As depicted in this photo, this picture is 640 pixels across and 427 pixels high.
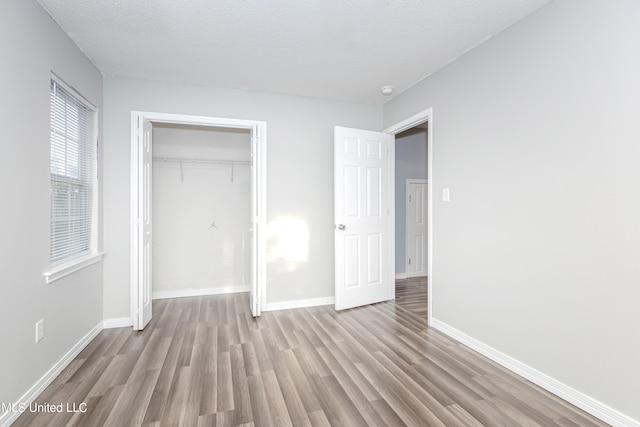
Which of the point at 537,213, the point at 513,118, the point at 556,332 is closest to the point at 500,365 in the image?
the point at 556,332

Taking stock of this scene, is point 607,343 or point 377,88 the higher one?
point 377,88

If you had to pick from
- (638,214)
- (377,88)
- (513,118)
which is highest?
(377,88)

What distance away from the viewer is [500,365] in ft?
7.79

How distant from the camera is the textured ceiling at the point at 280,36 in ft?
7.00

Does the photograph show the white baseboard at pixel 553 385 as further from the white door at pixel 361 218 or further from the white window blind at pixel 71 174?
the white window blind at pixel 71 174

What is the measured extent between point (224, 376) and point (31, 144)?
1982mm

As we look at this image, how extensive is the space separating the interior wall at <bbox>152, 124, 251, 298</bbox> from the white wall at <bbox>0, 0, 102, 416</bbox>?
5.76 feet

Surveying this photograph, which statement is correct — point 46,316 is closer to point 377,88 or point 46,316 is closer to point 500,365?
point 500,365

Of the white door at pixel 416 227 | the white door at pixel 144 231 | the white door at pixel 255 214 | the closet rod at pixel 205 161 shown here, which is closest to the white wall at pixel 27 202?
the white door at pixel 144 231

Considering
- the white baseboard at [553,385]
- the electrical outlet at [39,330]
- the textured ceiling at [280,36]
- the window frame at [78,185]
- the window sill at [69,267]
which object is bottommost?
the white baseboard at [553,385]

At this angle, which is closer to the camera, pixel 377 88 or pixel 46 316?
pixel 46 316

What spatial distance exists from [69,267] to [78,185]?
2.49 ft

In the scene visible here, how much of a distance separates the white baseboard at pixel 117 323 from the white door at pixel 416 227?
4.20 metres

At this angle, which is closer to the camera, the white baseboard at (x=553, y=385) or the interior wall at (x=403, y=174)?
the white baseboard at (x=553, y=385)
